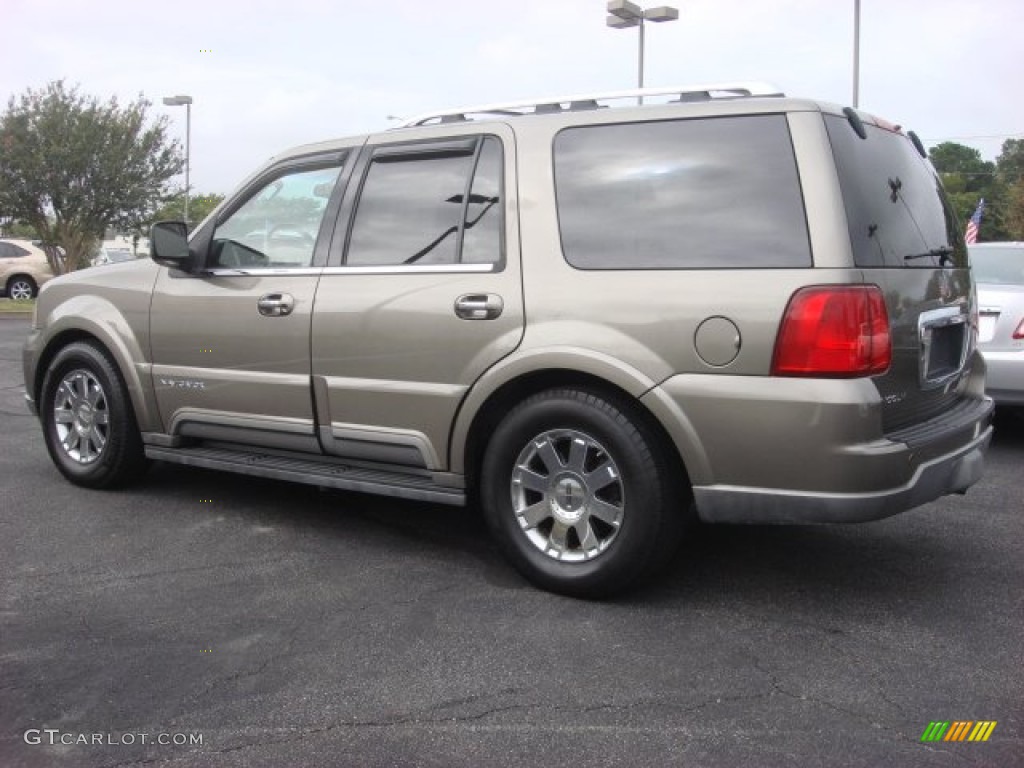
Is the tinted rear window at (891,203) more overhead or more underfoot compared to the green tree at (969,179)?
more underfoot

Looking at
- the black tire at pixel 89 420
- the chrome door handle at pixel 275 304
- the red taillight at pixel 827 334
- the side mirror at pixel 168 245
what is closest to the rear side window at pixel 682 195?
the red taillight at pixel 827 334

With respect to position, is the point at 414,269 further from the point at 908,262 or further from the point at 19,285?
the point at 19,285

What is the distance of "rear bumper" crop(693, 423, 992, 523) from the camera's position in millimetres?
3365

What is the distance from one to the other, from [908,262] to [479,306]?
63.4 inches

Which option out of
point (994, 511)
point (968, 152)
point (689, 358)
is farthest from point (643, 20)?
point (968, 152)

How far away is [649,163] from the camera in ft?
12.3

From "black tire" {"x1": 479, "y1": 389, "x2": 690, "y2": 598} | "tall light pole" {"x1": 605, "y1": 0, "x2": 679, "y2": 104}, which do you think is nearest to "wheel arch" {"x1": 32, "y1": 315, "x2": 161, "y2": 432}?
"black tire" {"x1": 479, "y1": 389, "x2": 690, "y2": 598}

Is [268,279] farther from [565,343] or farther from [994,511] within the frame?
[994,511]

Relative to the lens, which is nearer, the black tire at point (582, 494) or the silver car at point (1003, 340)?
the black tire at point (582, 494)

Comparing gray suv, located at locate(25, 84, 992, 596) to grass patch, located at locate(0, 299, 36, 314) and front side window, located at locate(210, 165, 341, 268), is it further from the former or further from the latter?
grass patch, located at locate(0, 299, 36, 314)

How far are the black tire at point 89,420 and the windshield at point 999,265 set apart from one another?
5452 millimetres

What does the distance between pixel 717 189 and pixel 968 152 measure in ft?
295

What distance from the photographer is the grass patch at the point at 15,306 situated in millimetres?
20125

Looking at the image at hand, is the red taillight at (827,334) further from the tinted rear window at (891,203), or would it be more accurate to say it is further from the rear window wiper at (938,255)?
the rear window wiper at (938,255)
